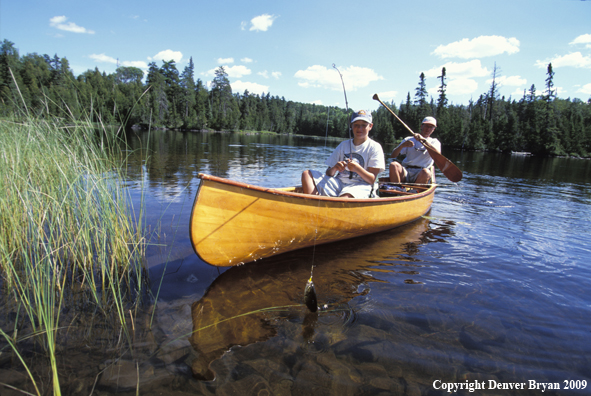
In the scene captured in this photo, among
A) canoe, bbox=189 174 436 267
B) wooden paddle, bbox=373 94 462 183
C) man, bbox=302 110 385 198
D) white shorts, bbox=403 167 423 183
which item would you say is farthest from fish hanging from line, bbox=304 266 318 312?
white shorts, bbox=403 167 423 183

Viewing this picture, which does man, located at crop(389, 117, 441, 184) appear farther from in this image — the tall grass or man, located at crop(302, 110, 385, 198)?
the tall grass

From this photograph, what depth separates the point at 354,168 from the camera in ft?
14.5

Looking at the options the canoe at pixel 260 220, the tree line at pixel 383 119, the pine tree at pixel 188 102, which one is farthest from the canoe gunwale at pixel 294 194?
the pine tree at pixel 188 102

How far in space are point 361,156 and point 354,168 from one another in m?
0.34

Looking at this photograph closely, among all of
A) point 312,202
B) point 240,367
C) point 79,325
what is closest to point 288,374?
point 240,367

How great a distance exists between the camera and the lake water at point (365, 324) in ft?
7.21

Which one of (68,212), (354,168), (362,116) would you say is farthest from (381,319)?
(68,212)

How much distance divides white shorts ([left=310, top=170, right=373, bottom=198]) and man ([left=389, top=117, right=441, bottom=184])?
2.51 m

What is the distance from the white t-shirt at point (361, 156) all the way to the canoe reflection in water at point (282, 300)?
1.12 meters

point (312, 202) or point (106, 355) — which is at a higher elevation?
point (312, 202)

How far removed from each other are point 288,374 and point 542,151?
54.6m

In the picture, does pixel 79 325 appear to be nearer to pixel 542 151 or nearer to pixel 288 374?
pixel 288 374

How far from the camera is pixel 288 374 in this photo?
2.24 meters

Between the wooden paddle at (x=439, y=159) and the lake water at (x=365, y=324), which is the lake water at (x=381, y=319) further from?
the wooden paddle at (x=439, y=159)
